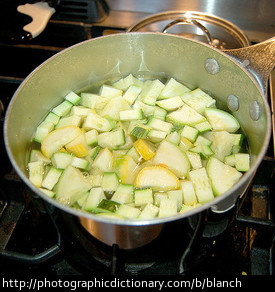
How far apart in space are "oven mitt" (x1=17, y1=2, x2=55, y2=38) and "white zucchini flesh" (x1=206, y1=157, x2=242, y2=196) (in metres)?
0.82

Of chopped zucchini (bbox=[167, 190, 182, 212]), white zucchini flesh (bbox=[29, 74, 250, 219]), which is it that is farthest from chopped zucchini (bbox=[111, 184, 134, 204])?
chopped zucchini (bbox=[167, 190, 182, 212])

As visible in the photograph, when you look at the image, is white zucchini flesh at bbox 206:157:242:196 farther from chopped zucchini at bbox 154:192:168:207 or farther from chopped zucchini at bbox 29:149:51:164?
chopped zucchini at bbox 29:149:51:164

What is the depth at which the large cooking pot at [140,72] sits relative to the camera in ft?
2.93

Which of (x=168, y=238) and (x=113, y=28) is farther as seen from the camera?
(x=113, y=28)

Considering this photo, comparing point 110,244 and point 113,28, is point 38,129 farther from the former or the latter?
point 113,28

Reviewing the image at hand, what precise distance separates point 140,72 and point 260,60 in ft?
1.48

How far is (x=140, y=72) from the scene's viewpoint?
1285mm

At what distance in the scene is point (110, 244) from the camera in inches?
34.4

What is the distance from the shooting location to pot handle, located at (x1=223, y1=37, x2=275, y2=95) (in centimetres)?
97

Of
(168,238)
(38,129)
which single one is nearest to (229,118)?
(168,238)

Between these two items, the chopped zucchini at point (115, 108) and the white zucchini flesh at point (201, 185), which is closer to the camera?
the white zucchini flesh at point (201, 185)

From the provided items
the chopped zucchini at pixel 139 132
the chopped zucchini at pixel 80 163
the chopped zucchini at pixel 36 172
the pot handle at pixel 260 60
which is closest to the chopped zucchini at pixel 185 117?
the chopped zucchini at pixel 139 132

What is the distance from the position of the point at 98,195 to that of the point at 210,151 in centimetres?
37

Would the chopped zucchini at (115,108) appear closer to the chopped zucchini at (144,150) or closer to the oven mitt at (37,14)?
the chopped zucchini at (144,150)
